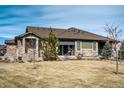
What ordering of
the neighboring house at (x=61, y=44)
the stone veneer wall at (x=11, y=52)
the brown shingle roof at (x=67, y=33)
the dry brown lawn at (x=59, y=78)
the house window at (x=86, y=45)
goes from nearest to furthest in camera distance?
the dry brown lawn at (x=59, y=78) → the stone veneer wall at (x=11, y=52) → the neighboring house at (x=61, y=44) → the brown shingle roof at (x=67, y=33) → the house window at (x=86, y=45)

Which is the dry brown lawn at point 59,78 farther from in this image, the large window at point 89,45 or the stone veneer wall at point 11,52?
the large window at point 89,45

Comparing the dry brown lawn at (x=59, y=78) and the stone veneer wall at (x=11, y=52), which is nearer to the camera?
the dry brown lawn at (x=59, y=78)

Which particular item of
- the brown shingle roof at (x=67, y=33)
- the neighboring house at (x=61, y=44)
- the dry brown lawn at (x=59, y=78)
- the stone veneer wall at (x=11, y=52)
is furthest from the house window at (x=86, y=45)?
the dry brown lawn at (x=59, y=78)

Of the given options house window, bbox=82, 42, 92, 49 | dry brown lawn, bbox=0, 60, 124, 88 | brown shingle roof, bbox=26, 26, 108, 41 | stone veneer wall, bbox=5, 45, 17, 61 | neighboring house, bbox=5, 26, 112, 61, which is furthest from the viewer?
house window, bbox=82, 42, 92, 49

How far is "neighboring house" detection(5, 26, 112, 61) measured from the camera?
26.2 m

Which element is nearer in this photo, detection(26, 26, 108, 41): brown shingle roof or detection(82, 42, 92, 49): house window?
detection(26, 26, 108, 41): brown shingle roof

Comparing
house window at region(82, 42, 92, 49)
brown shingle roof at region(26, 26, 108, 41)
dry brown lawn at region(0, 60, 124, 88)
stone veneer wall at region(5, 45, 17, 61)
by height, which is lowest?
dry brown lawn at region(0, 60, 124, 88)

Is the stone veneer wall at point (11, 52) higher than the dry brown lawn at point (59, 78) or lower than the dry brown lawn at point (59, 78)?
higher

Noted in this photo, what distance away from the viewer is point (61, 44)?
28.0 metres

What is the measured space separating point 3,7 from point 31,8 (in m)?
2.14

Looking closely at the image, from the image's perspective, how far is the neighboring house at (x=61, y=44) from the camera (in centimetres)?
2619

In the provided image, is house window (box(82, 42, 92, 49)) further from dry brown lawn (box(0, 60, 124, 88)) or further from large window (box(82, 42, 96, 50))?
dry brown lawn (box(0, 60, 124, 88))

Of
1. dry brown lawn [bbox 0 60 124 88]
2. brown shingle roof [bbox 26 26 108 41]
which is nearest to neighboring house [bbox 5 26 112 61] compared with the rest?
brown shingle roof [bbox 26 26 108 41]

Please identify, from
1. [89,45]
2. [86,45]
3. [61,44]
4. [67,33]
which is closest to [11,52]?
[61,44]
